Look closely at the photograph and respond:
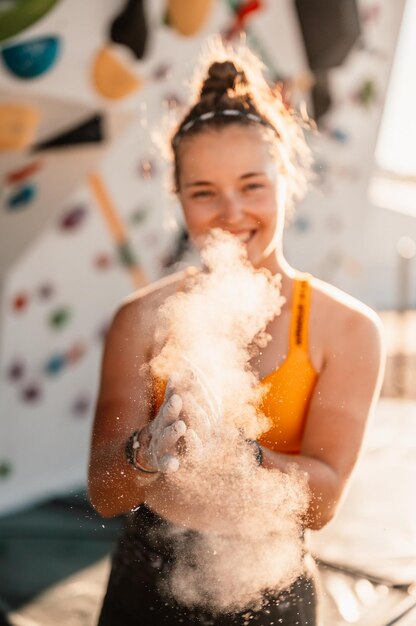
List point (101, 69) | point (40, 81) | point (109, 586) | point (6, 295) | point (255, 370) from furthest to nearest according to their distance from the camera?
point (6, 295), point (40, 81), point (101, 69), point (109, 586), point (255, 370)

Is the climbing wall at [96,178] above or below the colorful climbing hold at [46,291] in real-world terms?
above

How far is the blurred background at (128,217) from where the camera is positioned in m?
0.76

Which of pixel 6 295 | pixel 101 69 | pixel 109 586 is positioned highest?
pixel 101 69

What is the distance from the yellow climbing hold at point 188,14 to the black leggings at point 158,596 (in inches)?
19.3

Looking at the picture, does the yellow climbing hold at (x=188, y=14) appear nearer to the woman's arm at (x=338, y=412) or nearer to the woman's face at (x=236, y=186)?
the woman's face at (x=236, y=186)

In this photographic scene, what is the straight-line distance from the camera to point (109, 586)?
0.69 meters

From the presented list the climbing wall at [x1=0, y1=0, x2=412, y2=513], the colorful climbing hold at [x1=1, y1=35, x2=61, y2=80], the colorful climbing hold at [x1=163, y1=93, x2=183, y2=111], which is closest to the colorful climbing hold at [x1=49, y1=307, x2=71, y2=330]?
the climbing wall at [x1=0, y1=0, x2=412, y2=513]

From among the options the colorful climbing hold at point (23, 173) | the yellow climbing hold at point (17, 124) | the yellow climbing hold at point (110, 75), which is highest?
the yellow climbing hold at point (110, 75)

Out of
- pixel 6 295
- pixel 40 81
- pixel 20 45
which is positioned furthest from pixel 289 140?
pixel 6 295

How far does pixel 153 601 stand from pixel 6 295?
89 cm

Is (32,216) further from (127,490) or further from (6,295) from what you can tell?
(127,490)

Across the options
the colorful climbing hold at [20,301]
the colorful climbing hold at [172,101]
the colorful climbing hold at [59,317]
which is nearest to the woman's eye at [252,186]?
the colorful climbing hold at [172,101]

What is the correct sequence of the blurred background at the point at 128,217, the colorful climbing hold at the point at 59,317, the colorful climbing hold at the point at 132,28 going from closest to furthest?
the blurred background at the point at 128,217 → the colorful climbing hold at the point at 132,28 → the colorful climbing hold at the point at 59,317

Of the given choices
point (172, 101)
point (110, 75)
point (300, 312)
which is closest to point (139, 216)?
point (110, 75)
